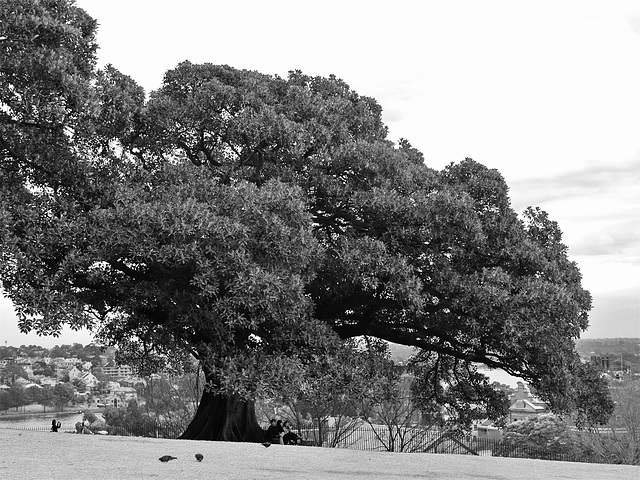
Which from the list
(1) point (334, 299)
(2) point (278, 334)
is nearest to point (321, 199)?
(1) point (334, 299)

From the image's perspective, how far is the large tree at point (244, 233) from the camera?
14.7 metres

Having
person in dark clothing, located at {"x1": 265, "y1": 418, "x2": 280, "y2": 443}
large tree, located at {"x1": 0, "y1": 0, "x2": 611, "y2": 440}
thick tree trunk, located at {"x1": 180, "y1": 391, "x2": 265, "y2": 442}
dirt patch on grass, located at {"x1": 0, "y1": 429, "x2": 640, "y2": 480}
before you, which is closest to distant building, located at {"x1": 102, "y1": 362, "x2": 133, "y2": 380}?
large tree, located at {"x1": 0, "y1": 0, "x2": 611, "y2": 440}

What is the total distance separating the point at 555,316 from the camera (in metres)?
17.3

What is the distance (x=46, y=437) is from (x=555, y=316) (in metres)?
11.5

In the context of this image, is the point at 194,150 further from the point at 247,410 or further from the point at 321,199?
the point at 247,410

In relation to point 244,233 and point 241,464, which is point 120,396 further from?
point 241,464

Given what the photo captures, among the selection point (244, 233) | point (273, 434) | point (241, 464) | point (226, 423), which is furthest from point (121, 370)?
point (241, 464)

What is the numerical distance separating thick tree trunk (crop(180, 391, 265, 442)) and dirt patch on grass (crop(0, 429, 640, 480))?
16.0ft

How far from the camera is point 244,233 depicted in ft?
46.9

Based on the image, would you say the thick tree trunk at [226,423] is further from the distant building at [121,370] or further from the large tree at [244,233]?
the distant building at [121,370]

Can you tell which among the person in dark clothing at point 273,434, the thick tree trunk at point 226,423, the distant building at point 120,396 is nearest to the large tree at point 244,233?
the thick tree trunk at point 226,423

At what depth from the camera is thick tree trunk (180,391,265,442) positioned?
19109 millimetres

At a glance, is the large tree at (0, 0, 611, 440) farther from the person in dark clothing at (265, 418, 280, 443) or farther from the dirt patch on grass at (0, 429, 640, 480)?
the dirt patch on grass at (0, 429, 640, 480)

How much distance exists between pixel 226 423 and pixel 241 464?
780 cm
